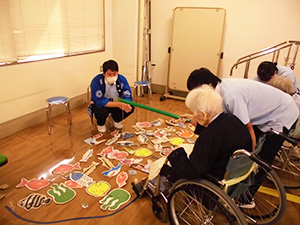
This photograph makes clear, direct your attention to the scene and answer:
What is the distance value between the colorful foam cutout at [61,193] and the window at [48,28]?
1.56 m

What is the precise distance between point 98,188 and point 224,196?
1164 mm

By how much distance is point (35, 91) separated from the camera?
2949 millimetres

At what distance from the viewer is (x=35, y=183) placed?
6.47 ft

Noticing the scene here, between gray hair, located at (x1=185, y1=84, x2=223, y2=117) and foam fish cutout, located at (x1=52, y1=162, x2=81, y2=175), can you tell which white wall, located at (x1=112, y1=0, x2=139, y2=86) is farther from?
gray hair, located at (x1=185, y1=84, x2=223, y2=117)

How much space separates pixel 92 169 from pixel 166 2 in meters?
3.23

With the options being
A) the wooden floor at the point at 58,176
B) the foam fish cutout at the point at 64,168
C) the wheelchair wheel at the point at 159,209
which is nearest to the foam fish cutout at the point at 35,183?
the wooden floor at the point at 58,176

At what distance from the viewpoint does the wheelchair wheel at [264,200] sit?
1.41 meters

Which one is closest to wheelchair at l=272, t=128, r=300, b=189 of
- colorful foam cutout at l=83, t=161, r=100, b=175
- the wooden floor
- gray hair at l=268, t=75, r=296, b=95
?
the wooden floor

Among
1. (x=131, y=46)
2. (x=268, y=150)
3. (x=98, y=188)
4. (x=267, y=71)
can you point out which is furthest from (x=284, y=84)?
(x=131, y=46)

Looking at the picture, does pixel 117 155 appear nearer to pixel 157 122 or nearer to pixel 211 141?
pixel 157 122

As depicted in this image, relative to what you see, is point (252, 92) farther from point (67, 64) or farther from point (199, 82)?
point (67, 64)

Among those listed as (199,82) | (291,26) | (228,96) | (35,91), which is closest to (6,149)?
(35,91)

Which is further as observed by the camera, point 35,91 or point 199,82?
point 35,91

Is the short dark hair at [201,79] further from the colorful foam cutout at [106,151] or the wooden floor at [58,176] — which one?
the colorful foam cutout at [106,151]
